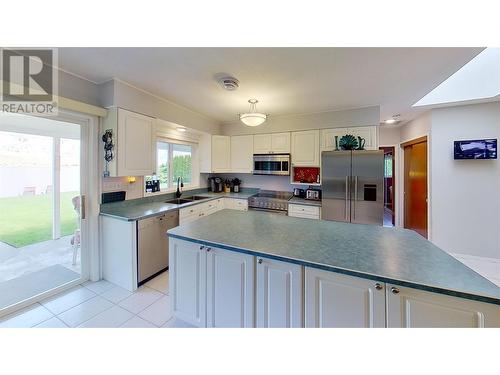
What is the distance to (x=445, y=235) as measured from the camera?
3279 millimetres

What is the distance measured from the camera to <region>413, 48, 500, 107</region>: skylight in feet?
8.87

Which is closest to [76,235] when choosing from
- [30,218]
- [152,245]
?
[30,218]

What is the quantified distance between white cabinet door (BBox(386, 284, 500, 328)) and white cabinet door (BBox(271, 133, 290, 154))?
299cm

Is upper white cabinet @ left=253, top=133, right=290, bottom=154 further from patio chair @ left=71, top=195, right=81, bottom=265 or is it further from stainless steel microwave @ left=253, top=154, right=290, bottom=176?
patio chair @ left=71, top=195, right=81, bottom=265

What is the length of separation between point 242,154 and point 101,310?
319 centimetres

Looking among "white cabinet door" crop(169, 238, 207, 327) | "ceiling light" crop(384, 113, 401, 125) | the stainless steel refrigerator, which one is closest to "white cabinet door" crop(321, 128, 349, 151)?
the stainless steel refrigerator

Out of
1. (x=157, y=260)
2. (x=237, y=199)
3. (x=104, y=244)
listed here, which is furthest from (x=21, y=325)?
(x=237, y=199)

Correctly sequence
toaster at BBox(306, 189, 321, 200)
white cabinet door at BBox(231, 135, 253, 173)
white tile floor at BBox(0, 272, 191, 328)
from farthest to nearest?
white cabinet door at BBox(231, 135, 253, 173)
toaster at BBox(306, 189, 321, 200)
white tile floor at BBox(0, 272, 191, 328)

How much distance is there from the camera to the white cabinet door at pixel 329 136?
3415mm

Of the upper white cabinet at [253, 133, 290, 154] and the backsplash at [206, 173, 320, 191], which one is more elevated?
the upper white cabinet at [253, 133, 290, 154]

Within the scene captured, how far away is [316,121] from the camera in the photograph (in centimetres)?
361

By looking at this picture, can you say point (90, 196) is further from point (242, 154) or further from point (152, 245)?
point (242, 154)
